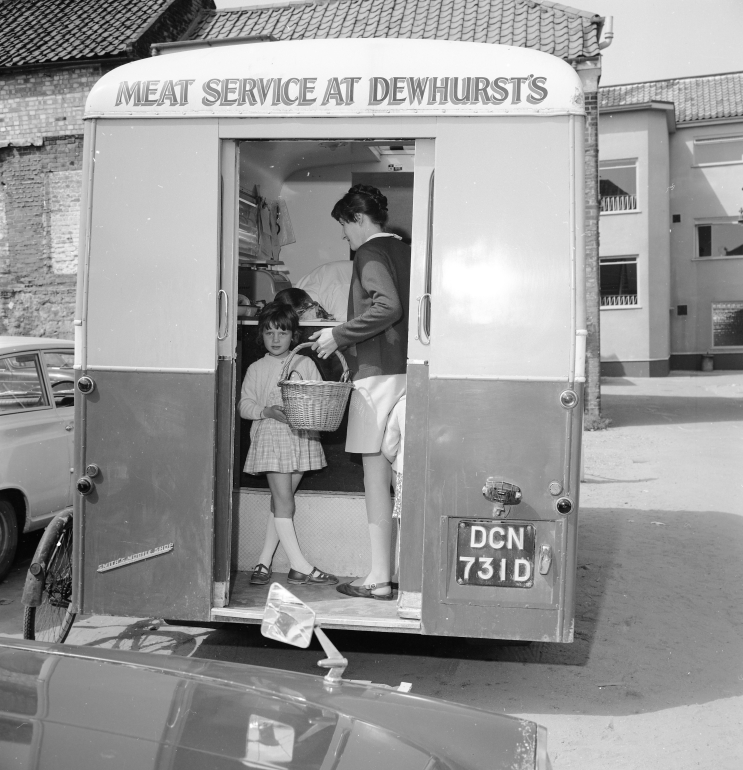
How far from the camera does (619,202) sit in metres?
29.5

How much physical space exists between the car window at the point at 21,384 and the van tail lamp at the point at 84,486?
2.77 m

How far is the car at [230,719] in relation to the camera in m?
2.07

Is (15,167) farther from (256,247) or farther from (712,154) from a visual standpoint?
(712,154)

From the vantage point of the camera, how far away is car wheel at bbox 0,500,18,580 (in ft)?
21.7

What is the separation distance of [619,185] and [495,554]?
27.6 metres

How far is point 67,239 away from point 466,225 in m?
13.8

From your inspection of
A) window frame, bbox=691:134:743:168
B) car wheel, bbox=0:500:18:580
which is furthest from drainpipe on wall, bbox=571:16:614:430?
window frame, bbox=691:134:743:168

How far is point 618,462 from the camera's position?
12164 mm

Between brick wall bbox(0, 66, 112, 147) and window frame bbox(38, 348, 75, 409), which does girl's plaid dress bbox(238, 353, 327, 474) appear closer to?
window frame bbox(38, 348, 75, 409)

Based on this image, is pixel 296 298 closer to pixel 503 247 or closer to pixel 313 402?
pixel 313 402

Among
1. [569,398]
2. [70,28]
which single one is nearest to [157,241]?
[569,398]

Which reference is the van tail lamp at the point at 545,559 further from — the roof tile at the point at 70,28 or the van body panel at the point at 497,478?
the roof tile at the point at 70,28

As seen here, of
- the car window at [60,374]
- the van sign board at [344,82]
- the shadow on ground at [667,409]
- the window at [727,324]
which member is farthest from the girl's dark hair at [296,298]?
the window at [727,324]

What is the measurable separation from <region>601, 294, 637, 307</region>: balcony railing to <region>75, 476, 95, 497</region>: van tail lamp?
87.9ft
